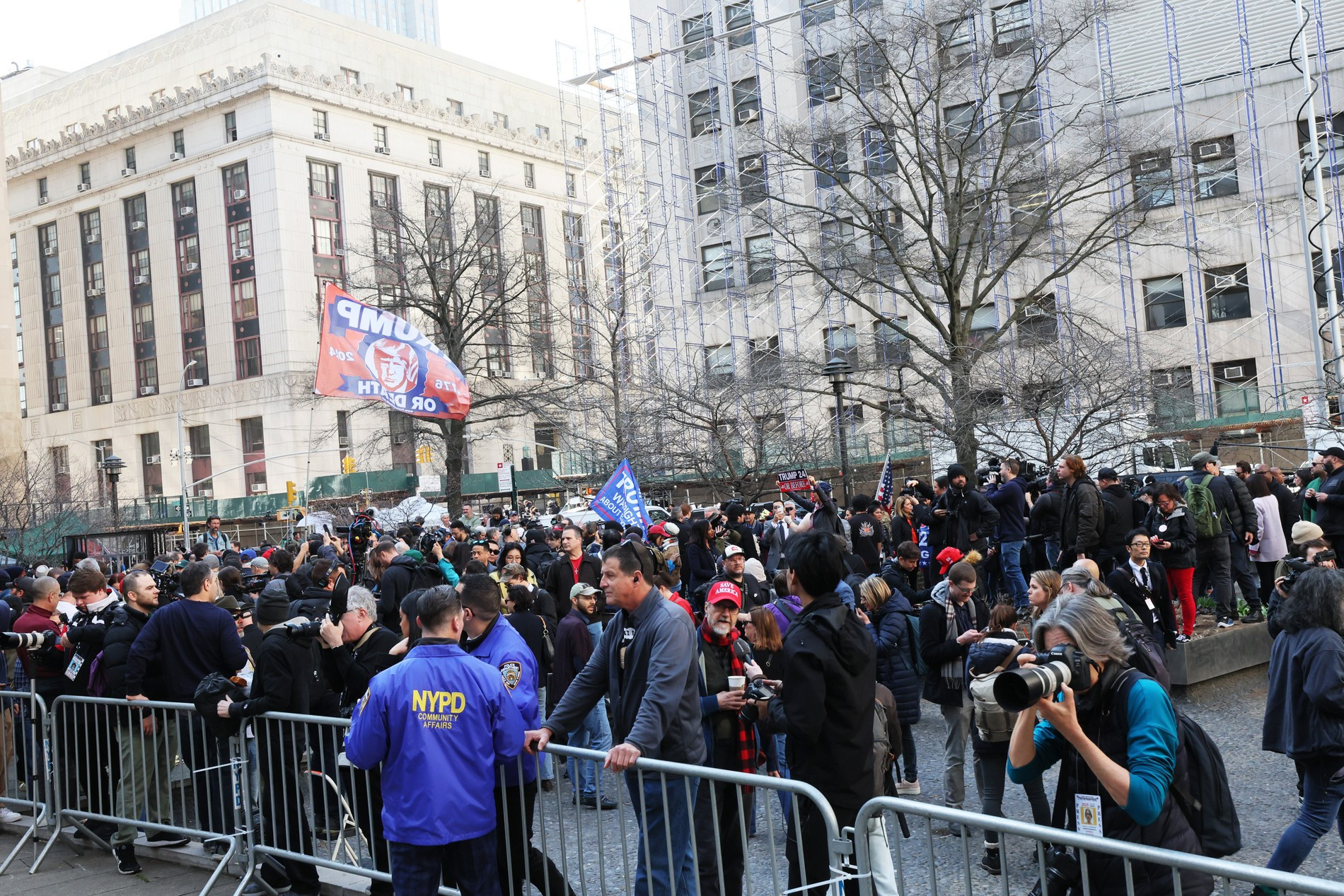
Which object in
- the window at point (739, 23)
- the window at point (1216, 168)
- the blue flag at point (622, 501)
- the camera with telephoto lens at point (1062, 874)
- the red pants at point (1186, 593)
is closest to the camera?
the camera with telephoto lens at point (1062, 874)

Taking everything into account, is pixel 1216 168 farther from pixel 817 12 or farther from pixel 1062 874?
pixel 1062 874

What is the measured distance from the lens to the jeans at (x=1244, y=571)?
46.0 feet

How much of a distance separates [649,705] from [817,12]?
37229 mm

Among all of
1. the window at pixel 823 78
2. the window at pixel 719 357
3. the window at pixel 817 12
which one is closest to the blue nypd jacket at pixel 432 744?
the window at pixel 823 78

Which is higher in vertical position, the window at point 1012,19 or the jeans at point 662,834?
the window at point 1012,19

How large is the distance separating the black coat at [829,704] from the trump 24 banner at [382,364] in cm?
992

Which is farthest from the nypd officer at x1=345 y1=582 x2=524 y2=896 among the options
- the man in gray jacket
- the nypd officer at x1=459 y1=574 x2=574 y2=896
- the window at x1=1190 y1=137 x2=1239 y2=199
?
the window at x1=1190 y1=137 x2=1239 y2=199

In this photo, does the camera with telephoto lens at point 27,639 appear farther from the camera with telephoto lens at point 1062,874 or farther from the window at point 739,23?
the window at point 739,23

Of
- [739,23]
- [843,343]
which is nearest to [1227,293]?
[843,343]

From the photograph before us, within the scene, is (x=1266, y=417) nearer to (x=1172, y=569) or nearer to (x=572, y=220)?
(x=1172, y=569)

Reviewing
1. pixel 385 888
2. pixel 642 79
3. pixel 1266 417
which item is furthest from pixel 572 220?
pixel 385 888

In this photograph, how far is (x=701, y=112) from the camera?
44.9 m

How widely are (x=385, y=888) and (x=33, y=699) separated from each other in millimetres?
3741

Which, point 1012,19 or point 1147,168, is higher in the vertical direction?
point 1012,19
